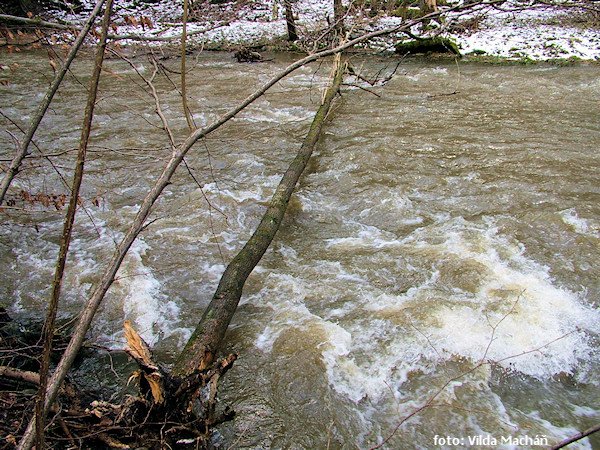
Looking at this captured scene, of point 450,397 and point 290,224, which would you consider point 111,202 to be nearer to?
point 290,224

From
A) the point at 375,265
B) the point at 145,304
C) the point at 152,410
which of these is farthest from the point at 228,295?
the point at 375,265

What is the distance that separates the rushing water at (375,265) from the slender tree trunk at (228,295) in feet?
0.90

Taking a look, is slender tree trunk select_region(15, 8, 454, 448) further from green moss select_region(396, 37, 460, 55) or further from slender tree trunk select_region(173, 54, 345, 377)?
green moss select_region(396, 37, 460, 55)

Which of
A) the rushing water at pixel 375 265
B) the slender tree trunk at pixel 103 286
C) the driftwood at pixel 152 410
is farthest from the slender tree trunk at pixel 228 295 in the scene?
the slender tree trunk at pixel 103 286

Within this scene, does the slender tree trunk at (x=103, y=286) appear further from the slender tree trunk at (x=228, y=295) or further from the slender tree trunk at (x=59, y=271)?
the slender tree trunk at (x=228, y=295)

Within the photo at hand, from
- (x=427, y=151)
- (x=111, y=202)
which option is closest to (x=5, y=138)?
(x=111, y=202)

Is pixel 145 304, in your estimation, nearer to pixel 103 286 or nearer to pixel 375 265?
pixel 103 286

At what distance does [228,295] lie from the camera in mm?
3395

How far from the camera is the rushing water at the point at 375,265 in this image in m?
2.80

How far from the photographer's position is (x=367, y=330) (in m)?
3.36

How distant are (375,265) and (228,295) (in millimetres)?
1552

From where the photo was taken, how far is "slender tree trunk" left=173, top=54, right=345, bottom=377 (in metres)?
2.77

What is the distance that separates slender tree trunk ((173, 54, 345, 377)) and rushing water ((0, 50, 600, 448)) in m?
0.28

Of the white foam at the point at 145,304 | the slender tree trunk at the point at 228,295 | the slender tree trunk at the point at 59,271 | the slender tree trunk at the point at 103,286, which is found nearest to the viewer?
the slender tree trunk at the point at 59,271
